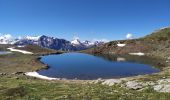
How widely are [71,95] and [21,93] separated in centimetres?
776

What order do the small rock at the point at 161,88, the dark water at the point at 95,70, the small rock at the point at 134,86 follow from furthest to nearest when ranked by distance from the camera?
the dark water at the point at 95,70 → the small rock at the point at 134,86 → the small rock at the point at 161,88

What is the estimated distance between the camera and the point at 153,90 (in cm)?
4000

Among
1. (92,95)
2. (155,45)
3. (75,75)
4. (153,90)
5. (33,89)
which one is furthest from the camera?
(155,45)

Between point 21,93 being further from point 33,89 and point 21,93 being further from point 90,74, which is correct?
point 90,74

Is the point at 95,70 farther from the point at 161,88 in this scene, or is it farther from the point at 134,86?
the point at 161,88

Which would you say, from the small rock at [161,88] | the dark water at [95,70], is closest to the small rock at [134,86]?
the small rock at [161,88]

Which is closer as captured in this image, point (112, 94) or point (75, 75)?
point (112, 94)

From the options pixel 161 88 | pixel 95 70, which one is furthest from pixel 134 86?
pixel 95 70

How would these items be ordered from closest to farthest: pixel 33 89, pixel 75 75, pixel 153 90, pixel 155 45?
pixel 153 90, pixel 33 89, pixel 75 75, pixel 155 45

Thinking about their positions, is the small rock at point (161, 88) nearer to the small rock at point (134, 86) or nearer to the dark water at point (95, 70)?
the small rock at point (134, 86)

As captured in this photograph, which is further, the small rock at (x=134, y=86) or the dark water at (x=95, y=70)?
the dark water at (x=95, y=70)

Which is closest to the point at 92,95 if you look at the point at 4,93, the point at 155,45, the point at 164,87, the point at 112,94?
the point at 112,94

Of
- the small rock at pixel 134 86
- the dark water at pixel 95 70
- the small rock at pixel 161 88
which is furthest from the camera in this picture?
the dark water at pixel 95 70

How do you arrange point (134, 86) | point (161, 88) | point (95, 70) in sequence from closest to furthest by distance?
point (161, 88), point (134, 86), point (95, 70)
